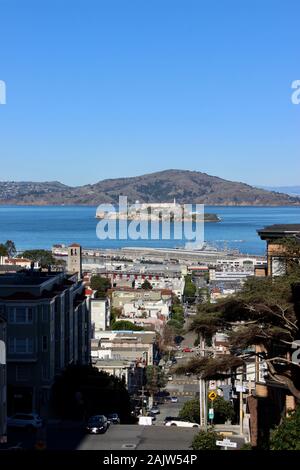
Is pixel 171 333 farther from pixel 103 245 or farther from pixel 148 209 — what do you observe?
pixel 148 209

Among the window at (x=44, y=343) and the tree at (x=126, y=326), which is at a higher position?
the window at (x=44, y=343)

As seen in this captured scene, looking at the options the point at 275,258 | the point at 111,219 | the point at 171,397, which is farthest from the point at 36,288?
the point at 111,219

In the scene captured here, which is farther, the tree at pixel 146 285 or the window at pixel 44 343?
the tree at pixel 146 285

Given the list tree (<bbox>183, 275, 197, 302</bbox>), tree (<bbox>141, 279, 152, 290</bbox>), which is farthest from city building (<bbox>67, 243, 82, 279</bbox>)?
tree (<bbox>141, 279, 152, 290</bbox>)

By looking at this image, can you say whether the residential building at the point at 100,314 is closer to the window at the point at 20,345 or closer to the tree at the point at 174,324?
the tree at the point at 174,324

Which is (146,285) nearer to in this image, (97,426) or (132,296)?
(132,296)

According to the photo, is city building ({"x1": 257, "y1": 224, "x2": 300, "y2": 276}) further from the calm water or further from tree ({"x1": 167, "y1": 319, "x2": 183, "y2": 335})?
the calm water

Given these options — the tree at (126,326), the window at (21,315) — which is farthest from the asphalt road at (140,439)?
the tree at (126,326)
